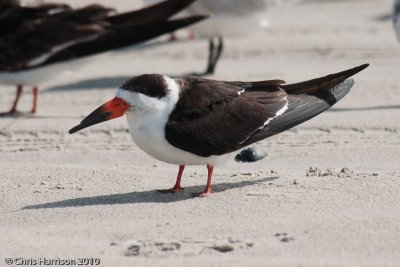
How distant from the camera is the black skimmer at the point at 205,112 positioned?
457cm

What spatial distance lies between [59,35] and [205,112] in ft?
9.47

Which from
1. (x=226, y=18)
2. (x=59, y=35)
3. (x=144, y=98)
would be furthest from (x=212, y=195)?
(x=226, y=18)

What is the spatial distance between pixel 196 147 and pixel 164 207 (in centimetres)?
34

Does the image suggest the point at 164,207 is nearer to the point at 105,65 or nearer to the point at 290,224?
the point at 290,224

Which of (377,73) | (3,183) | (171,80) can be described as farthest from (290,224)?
(377,73)

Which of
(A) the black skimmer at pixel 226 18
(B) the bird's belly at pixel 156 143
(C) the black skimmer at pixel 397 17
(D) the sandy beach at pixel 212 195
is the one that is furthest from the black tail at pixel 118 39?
(B) the bird's belly at pixel 156 143

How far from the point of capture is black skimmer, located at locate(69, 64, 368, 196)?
15.0 ft

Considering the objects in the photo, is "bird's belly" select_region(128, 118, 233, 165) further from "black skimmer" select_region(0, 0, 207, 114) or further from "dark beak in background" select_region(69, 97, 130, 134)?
"black skimmer" select_region(0, 0, 207, 114)

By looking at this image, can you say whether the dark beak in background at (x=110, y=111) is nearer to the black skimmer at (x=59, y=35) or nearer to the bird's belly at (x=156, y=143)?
the bird's belly at (x=156, y=143)

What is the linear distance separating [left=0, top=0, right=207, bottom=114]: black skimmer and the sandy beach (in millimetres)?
330

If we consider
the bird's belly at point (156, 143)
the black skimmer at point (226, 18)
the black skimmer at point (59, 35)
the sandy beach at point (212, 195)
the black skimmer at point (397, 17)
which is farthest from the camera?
the black skimmer at point (226, 18)

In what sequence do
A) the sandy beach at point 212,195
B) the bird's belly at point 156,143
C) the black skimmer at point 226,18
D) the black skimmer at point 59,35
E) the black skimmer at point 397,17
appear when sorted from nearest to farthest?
the sandy beach at point 212,195 → the bird's belly at point 156,143 → the black skimmer at point 59,35 → the black skimmer at point 397,17 → the black skimmer at point 226,18

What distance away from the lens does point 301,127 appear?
6332 millimetres

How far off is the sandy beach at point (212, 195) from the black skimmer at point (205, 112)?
24 centimetres
